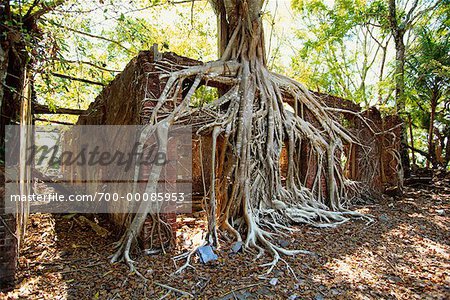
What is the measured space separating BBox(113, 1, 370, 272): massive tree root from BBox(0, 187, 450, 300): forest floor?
0.86ft

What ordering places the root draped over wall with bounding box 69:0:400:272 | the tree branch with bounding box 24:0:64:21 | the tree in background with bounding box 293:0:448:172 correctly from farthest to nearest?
the tree in background with bounding box 293:0:448:172, the root draped over wall with bounding box 69:0:400:272, the tree branch with bounding box 24:0:64:21

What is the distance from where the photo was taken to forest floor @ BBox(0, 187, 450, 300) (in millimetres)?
2672

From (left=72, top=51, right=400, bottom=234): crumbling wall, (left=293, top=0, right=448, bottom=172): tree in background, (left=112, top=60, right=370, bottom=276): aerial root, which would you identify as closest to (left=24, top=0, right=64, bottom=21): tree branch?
(left=72, top=51, right=400, bottom=234): crumbling wall

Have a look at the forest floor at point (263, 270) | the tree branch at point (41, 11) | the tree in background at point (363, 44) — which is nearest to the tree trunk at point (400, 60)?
the tree in background at point (363, 44)

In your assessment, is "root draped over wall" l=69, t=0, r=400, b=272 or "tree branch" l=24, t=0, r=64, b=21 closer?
"tree branch" l=24, t=0, r=64, b=21

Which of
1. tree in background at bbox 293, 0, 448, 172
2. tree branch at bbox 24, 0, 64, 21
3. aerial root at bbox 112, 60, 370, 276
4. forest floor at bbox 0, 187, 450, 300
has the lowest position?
forest floor at bbox 0, 187, 450, 300

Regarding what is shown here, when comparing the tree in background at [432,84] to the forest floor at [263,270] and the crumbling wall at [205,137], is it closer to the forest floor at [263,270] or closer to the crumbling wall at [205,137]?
the crumbling wall at [205,137]

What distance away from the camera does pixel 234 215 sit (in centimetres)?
424

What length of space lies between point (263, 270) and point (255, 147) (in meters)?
2.07

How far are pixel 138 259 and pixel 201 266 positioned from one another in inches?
30.0

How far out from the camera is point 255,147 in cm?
464

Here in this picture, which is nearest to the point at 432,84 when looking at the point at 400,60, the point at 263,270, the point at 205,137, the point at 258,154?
the point at 400,60

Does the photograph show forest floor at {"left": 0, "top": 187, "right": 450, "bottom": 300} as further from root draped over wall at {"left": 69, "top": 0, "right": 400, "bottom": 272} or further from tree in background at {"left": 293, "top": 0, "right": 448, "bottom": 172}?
tree in background at {"left": 293, "top": 0, "right": 448, "bottom": 172}

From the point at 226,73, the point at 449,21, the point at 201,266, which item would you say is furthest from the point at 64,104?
the point at 449,21
